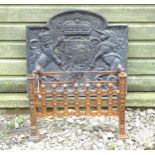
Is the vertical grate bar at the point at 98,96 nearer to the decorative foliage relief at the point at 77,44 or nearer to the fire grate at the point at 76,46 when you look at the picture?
the fire grate at the point at 76,46

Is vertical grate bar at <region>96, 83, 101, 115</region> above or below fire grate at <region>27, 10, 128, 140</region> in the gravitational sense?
below

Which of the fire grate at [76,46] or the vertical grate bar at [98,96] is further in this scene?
the fire grate at [76,46]

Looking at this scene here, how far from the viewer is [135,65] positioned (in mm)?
4961

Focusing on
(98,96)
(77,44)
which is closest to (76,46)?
(77,44)

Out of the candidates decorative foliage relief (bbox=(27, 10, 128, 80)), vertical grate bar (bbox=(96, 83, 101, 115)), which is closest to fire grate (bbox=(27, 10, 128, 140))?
decorative foliage relief (bbox=(27, 10, 128, 80))

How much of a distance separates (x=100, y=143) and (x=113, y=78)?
996 millimetres

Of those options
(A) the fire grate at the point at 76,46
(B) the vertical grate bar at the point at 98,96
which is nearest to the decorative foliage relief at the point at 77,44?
(A) the fire grate at the point at 76,46

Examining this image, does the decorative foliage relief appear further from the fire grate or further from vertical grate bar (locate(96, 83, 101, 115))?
vertical grate bar (locate(96, 83, 101, 115))

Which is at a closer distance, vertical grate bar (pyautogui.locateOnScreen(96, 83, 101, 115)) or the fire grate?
vertical grate bar (pyautogui.locateOnScreen(96, 83, 101, 115))

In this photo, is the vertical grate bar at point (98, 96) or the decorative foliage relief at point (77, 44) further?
the decorative foliage relief at point (77, 44)

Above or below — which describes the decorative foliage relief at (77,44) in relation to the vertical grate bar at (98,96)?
above

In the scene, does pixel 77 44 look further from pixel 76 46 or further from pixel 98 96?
pixel 98 96

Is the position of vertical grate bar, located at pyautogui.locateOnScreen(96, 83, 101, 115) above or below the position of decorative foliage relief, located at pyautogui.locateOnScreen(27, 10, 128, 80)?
below

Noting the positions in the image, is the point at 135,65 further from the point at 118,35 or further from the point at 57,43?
the point at 57,43
